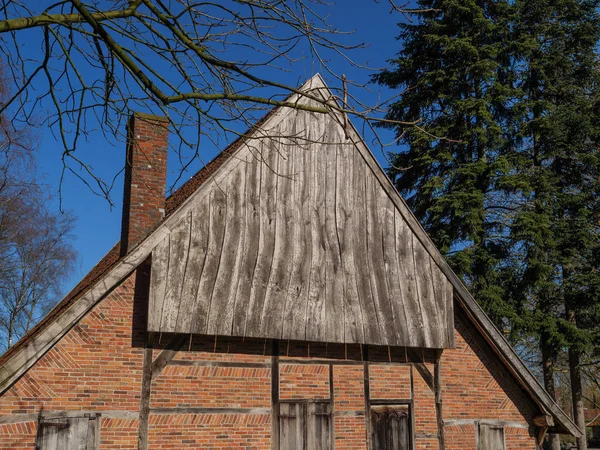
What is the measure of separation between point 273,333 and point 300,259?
138 centimetres

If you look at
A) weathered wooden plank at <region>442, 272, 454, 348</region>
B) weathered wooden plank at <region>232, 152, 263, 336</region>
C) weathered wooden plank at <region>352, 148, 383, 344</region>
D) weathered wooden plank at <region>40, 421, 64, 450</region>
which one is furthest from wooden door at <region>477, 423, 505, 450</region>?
weathered wooden plank at <region>40, 421, 64, 450</region>

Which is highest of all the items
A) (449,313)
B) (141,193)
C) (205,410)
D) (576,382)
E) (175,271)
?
(141,193)

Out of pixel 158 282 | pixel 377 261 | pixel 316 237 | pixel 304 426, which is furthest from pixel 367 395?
pixel 158 282

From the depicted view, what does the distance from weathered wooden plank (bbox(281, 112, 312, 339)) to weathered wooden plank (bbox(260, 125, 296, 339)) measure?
71mm

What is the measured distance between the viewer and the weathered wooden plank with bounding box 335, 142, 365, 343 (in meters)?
11.1

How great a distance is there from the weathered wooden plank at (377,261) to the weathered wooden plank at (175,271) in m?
3.39

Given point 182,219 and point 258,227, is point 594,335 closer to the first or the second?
point 258,227

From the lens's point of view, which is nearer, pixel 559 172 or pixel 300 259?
pixel 300 259

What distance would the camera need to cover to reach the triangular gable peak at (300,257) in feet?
32.9

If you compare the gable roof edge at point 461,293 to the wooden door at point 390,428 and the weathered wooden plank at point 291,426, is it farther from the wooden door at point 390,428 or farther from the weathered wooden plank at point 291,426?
the weathered wooden plank at point 291,426

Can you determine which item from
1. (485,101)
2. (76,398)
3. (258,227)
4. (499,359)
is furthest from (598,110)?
(76,398)

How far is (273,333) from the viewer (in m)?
10.4

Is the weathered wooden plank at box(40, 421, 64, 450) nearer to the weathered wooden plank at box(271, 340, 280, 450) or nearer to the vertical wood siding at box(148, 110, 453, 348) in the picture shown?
the vertical wood siding at box(148, 110, 453, 348)

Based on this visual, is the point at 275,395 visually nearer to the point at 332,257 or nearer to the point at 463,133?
the point at 332,257
